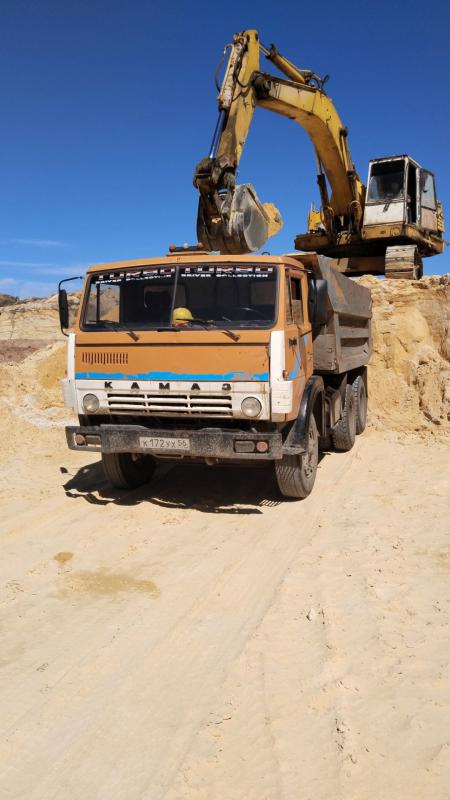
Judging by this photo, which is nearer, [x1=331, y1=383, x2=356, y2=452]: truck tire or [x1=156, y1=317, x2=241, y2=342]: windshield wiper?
[x1=156, y1=317, x2=241, y2=342]: windshield wiper

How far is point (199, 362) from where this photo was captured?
5250mm

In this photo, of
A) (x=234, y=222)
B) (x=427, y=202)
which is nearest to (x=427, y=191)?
(x=427, y=202)

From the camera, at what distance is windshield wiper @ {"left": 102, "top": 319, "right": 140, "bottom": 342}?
17.9 feet

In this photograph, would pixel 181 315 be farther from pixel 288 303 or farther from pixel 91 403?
pixel 91 403

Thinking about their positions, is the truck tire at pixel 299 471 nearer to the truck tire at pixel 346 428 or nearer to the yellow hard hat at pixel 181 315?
the yellow hard hat at pixel 181 315

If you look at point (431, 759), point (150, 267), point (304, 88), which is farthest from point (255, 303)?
point (304, 88)

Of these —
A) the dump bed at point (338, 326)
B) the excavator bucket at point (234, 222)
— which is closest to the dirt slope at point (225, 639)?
the dump bed at point (338, 326)

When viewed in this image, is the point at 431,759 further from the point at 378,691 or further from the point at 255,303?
the point at 255,303

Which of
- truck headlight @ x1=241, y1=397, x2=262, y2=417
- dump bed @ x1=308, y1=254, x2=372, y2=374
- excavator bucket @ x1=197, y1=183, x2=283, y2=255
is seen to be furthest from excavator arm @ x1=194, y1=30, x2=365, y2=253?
truck headlight @ x1=241, y1=397, x2=262, y2=417

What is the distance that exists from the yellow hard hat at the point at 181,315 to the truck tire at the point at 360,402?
393cm

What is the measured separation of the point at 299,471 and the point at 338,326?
218 cm

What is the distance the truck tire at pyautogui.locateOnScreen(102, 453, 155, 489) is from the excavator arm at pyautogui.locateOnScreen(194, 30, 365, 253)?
278 centimetres

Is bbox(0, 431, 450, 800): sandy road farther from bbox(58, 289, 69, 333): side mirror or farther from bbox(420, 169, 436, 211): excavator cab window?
bbox(420, 169, 436, 211): excavator cab window

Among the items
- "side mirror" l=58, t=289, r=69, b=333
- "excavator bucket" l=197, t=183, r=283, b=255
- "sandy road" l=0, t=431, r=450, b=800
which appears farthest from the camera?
"excavator bucket" l=197, t=183, r=283, b=255
